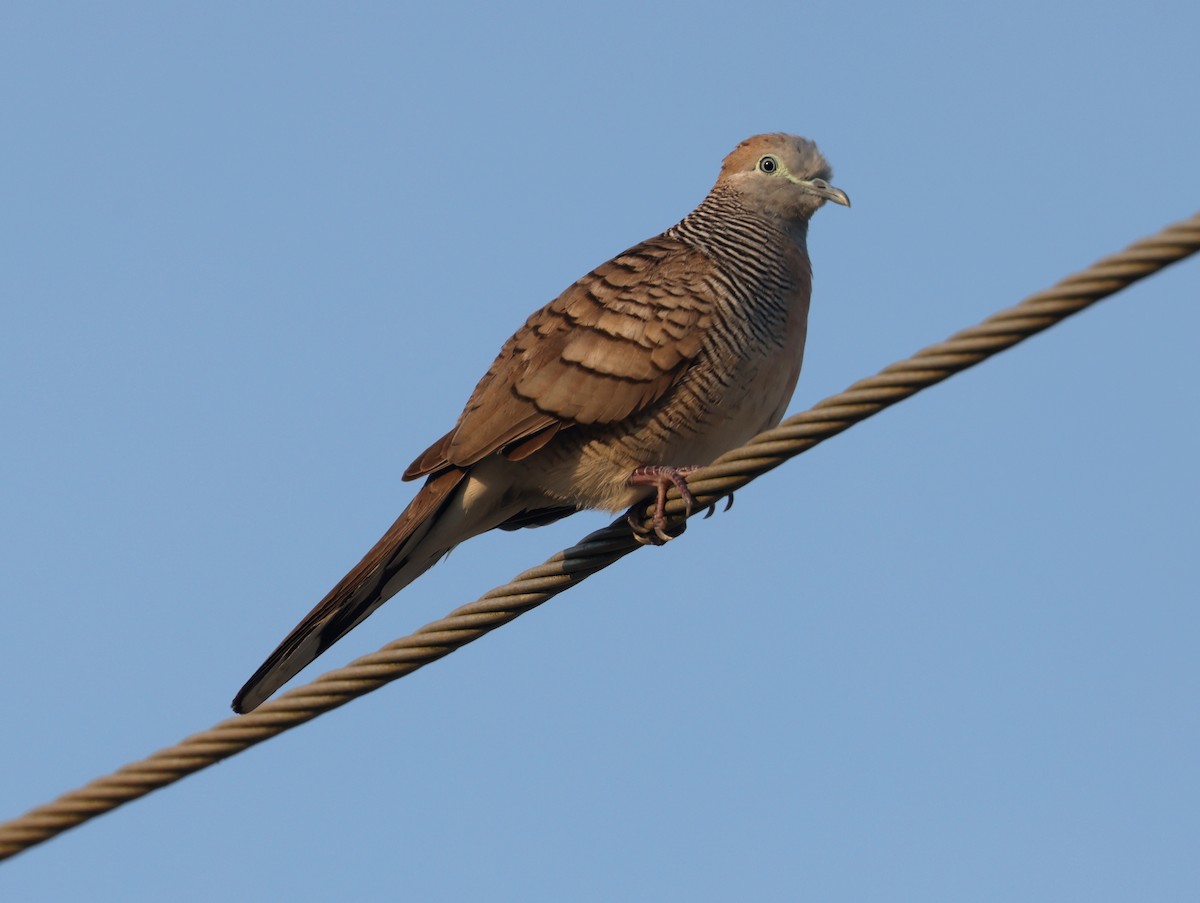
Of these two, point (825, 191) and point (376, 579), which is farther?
point (825, 191)

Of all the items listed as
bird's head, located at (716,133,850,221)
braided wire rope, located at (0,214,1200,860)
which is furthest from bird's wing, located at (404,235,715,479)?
braided wire rope, located at (0,214,1200,860)

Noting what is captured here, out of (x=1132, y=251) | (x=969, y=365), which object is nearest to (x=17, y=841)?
(x=969, y=365)

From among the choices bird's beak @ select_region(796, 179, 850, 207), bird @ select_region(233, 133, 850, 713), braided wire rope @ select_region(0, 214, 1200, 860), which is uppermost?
bird's beak @ select_region(796, 179, 850, 207)

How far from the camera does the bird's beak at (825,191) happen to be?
7.07 meters

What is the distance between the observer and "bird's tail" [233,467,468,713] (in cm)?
534

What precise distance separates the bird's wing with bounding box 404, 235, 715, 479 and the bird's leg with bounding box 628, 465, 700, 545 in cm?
25

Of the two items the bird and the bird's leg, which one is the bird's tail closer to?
the bird

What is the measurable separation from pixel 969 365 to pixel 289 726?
6.21 feet

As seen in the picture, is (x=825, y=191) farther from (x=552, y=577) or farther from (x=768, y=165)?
(x=552, y=577)

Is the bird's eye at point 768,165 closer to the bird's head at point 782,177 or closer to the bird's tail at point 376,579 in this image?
the bird's head at point 782,177

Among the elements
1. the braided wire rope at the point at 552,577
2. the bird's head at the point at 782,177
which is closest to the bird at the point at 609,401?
the bird's head at the point at 782,177

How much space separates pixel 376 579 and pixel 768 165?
105 inches

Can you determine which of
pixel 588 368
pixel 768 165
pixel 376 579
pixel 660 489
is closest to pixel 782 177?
pixel 768 165

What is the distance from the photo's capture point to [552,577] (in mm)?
4680
